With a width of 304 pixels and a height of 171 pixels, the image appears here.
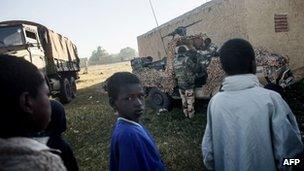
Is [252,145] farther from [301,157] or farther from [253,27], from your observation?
[253,27]

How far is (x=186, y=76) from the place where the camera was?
7.61m

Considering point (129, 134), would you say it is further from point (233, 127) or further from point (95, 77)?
point (95, 77)

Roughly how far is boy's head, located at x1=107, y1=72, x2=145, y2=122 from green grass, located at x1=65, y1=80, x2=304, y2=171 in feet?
9.63

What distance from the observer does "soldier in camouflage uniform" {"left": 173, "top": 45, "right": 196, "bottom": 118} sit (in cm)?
761

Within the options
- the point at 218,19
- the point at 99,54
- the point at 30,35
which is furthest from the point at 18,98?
A: the point at 99,54

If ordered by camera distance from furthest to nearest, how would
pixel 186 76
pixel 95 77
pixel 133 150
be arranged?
pixel 95 77, pixel 186 76, pixel 133 150

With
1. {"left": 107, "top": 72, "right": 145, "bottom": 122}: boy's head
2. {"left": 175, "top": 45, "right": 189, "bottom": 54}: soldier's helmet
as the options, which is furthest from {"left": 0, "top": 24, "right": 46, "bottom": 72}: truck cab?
{"left": 107, "top": 72, "right": 145, "bottom": 122}: boy's head

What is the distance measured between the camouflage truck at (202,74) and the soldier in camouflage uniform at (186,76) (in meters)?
0.18

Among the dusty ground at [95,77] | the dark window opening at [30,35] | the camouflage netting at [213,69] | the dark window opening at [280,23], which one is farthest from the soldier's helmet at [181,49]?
the dusty ground at [95,77]

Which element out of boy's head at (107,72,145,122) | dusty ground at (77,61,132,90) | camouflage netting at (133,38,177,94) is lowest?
dusty ground at (77,61,132,90)

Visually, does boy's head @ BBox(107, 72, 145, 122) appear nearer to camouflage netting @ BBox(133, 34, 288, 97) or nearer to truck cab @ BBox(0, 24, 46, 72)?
camouflage netting @ BBox(133, 34, 288, 97)

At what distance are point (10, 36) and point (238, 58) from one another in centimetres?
999

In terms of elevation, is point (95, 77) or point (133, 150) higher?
point (133, 150)

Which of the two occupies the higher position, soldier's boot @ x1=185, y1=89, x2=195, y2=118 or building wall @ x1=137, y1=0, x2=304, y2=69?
building wall @ x1=137, y1=0, x2=304, y2=69
